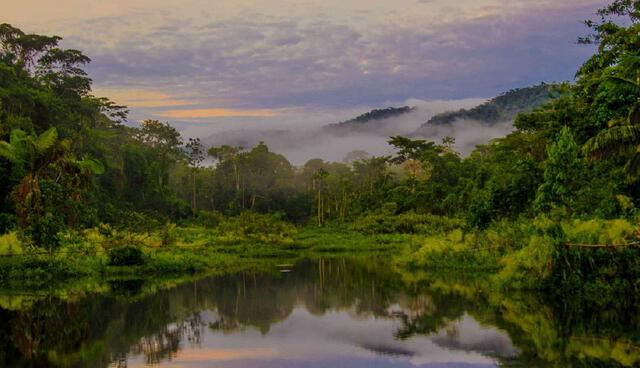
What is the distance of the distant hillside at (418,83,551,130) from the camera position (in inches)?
6166

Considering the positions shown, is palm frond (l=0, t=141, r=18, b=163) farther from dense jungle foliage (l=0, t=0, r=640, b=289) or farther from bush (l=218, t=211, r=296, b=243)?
bush (l=218, t=211, r=296, b=243)

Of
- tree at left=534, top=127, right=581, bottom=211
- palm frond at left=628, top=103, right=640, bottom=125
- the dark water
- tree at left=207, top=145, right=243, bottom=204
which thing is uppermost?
tree at left=207, top=145, right=243, bottom=204

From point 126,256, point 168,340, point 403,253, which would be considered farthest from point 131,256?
point 168,340

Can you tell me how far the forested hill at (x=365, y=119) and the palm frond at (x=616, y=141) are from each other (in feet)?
549

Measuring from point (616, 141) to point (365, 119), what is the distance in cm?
17160

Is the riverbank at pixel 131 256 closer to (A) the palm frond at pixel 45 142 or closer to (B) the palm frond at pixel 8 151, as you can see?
(B) the palm frond at pixel 8 151

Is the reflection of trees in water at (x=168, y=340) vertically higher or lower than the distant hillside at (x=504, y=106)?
lower

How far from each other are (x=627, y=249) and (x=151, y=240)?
22068 mm

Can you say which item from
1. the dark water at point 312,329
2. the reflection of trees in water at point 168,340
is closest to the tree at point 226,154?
the dark water at point 312,329

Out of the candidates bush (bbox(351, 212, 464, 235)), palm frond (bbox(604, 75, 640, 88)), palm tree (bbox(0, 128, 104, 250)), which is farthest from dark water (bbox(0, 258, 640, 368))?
bush (bbox(351, 212, 464, 235))

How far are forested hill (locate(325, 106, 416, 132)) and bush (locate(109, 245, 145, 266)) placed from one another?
15918 centimetres

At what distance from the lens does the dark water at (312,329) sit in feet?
33.8

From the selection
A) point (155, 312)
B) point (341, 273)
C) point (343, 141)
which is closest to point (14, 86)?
point (341, 273)

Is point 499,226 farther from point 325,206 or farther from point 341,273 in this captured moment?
point 325,206
